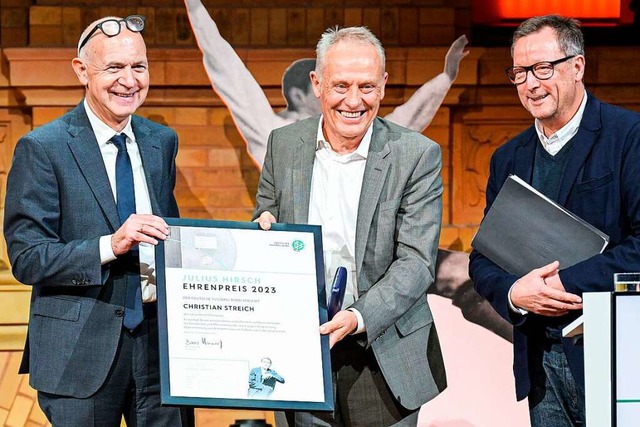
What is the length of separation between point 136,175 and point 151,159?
0.06 meters

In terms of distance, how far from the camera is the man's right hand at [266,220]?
9.38 ft

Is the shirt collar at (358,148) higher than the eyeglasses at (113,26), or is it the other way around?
the eyeglasses at (113,26)

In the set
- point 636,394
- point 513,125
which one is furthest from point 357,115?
point 513,125

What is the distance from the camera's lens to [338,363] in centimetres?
298

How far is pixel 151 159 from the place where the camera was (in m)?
3.15

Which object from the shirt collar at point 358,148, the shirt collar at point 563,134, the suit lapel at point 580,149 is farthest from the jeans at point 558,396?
the shirt collar at point 358,148

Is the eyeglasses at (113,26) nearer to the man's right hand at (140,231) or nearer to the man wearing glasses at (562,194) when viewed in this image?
the man's right hand at (140,231)

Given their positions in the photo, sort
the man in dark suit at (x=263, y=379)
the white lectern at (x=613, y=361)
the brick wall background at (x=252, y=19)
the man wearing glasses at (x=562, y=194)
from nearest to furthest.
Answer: the white lectern at (x=613, y=361) < the man in dark suit at (x=263, y=379) < the man wearing glasses at (x=562, y=194) < the brick wall background at (x=252, y=19)

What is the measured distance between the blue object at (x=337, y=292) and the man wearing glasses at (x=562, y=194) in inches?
18.4

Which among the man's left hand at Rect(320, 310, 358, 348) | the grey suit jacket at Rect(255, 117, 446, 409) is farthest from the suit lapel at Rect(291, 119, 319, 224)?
the man's left hand at Rect(320, 310, 358, 348)

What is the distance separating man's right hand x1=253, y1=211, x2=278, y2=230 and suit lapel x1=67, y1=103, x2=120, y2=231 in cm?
40

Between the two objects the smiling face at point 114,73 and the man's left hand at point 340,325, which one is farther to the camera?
the smiling face at point 114,73

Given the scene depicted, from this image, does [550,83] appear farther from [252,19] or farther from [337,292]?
[252,19]

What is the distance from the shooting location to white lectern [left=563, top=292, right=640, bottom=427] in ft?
7.60
